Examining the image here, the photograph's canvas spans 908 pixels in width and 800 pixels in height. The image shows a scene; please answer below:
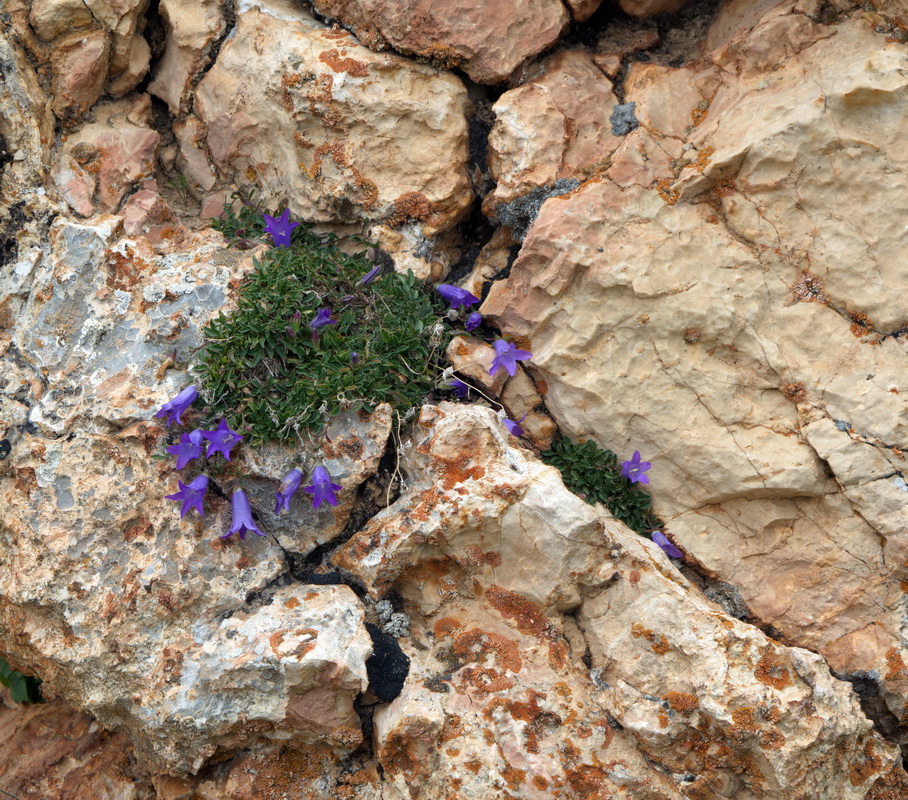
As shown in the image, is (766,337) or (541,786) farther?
(766,337)

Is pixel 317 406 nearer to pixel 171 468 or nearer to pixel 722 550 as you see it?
pixel 171 468

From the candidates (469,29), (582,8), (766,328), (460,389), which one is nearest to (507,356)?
(460,389)

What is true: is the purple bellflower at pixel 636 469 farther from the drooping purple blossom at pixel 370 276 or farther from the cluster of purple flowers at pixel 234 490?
the drooping purple blossom at pixel 370 276

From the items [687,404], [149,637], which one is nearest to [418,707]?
[149,637]

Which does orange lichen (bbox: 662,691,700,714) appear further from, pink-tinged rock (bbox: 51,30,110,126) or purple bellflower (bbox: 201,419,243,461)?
pink-tinged rock (bbox: 51,30,110,126)

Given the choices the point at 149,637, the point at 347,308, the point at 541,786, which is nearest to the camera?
the point at 541,786
